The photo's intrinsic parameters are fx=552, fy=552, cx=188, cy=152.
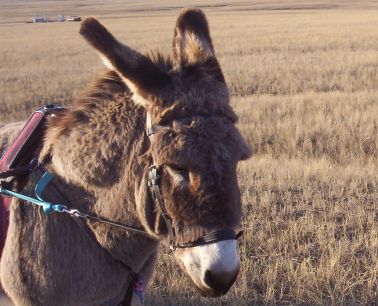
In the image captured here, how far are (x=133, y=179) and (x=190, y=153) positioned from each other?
40 centimetres

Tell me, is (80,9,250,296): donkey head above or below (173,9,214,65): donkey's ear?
below

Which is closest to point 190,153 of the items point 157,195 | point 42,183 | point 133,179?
point 157,195

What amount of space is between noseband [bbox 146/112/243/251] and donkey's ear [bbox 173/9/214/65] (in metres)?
0.39

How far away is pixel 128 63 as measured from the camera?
248 cm

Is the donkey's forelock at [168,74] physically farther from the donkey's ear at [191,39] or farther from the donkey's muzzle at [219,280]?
the donkey's muzzle at [219,280]

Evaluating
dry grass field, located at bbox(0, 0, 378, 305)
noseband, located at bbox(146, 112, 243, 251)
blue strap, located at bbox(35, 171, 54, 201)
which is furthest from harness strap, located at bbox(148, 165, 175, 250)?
dry grass field, located at bbox(0, 0, 378, 305)

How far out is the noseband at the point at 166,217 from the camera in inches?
93.9

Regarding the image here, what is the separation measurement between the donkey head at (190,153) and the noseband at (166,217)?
2 centimetres

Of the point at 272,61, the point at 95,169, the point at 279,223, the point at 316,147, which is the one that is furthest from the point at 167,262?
the point at 272,61

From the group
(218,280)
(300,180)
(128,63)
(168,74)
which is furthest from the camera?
(300,180)

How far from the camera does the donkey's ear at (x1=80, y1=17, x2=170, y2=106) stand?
2.44 meters

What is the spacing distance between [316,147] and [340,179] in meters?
2.56

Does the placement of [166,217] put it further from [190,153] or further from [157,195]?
[190,153]

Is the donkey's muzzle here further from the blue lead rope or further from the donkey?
the blue lead rope
